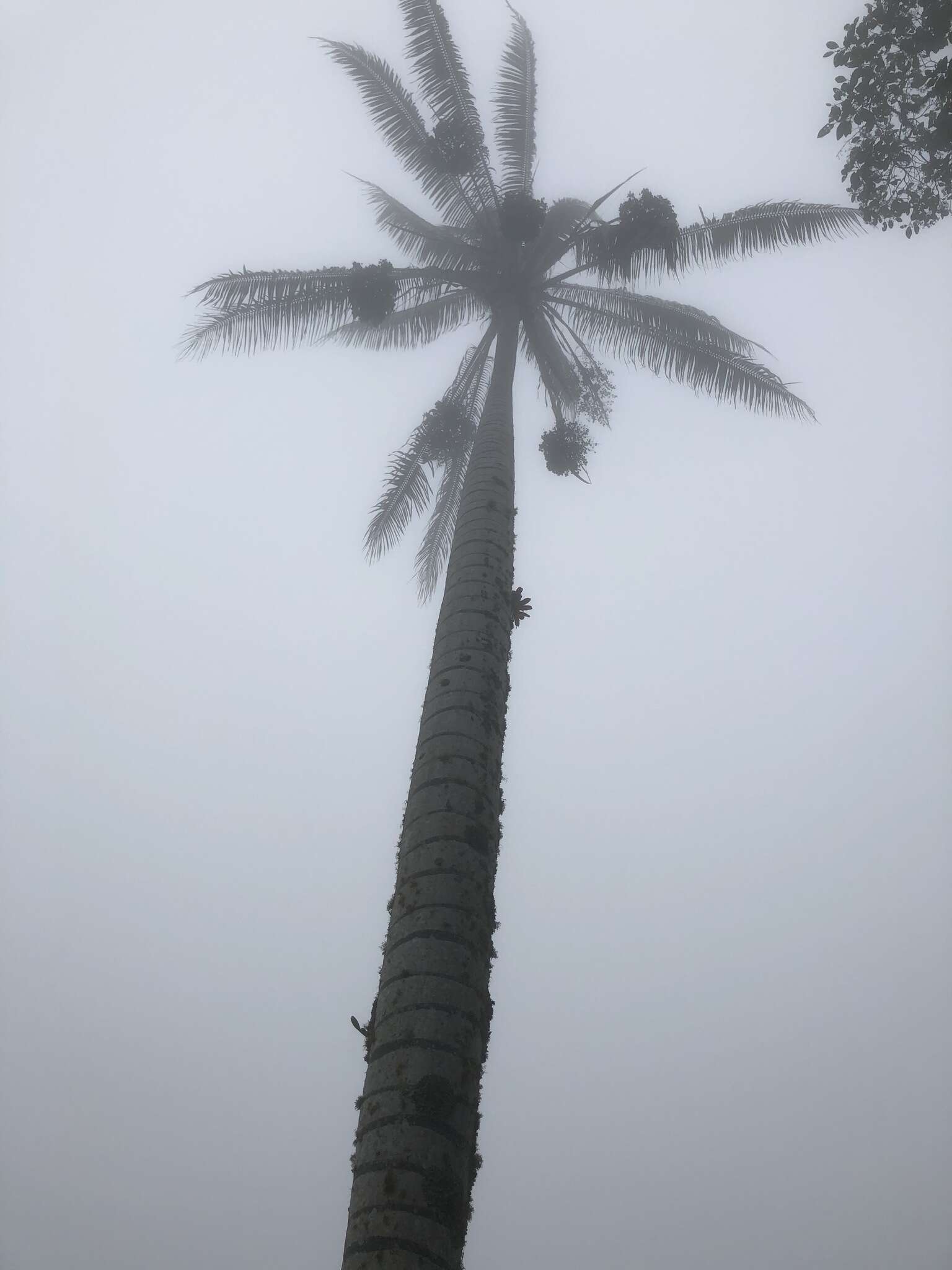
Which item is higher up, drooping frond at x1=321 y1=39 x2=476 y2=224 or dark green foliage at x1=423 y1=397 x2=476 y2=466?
drooping frond at x1=321 y1=39 x2=476 y2=224

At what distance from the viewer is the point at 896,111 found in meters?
7.98

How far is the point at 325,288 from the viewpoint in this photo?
424 inches

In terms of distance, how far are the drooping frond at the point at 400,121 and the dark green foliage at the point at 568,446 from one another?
3.13 m

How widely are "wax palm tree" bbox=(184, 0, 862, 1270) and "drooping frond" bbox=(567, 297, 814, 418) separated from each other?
0.09 feet

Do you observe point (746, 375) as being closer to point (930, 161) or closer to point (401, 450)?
point (930, 161)

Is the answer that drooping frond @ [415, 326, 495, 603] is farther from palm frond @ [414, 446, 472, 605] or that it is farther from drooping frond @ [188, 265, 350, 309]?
drooping frond @ [188, 265, 350, 309]

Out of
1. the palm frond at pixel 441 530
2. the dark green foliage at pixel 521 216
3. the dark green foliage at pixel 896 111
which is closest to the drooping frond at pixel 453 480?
the palm frond at pixel 441 530

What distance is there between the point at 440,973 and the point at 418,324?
10632 millimetres

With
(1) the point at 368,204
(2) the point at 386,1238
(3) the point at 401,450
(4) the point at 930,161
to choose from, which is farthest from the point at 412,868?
(1) the point at 368,204

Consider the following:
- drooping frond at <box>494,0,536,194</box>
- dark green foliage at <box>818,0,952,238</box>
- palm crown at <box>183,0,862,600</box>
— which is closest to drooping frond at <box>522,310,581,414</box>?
palm crown at <box>183,0,862,600</box>

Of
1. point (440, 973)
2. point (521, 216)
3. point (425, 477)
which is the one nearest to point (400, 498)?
point (425, 477)

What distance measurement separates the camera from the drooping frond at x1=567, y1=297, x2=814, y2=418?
11.8 meters

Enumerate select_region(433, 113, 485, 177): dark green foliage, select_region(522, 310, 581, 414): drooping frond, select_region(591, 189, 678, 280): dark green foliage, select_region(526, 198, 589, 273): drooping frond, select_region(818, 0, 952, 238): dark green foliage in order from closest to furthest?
select_region(818, 0, 952, 238): dark green foliage → select_region(591, 189, 678, 280): dark green foliage → select_region(433, 113, 485, 177): dark green foliage → select_region(526, 198, 589, 273): drooping frond → select_region(522, 310, 581, 414): drooping frond

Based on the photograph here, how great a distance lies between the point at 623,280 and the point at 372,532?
5027mm
